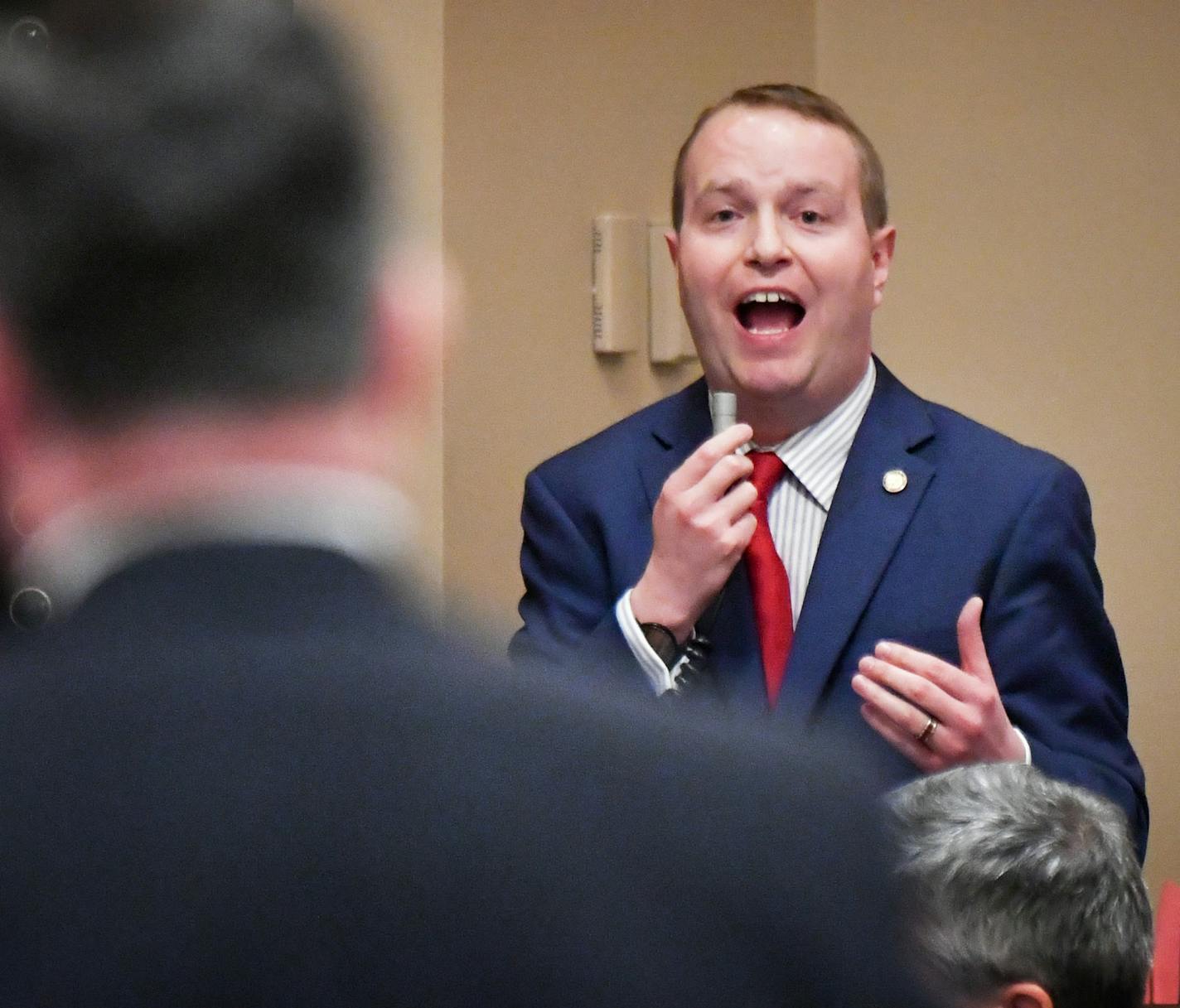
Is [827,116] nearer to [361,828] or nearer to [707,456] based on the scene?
[707,456]

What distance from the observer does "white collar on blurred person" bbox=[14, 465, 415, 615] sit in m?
0.69

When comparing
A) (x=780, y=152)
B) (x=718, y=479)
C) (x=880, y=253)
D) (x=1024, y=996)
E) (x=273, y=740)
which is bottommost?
(x=1024, y=996)

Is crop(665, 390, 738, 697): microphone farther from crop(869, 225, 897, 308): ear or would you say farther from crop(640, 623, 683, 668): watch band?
crop(869, 225, 897, 308): ear

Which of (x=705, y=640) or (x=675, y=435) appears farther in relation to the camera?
(x=675, y=435)

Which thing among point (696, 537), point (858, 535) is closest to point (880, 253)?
point (858, 535)

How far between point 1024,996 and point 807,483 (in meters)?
0.78

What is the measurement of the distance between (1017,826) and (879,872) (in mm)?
822

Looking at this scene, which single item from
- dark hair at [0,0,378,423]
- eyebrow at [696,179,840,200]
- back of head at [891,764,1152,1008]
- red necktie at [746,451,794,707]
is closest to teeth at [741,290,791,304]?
eyebrow at [696,179,840,200]

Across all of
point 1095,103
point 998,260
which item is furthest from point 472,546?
point 1095,103

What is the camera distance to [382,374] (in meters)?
0.75

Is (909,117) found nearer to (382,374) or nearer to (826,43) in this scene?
(826,43)

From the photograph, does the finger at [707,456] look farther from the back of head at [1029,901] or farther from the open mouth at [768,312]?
the back of head at [1029,901]

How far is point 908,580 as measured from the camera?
6.49 feet

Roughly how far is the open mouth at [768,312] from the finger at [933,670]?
50 cm
